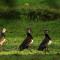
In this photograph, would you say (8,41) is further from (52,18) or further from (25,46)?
(52,18)

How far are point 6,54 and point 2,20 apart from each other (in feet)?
24.0

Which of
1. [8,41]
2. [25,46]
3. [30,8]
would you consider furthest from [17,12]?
[25,46]

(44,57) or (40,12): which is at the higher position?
(40,12)

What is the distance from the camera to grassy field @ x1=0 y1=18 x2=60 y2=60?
21.7m

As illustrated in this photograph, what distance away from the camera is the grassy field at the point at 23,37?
2172 centimetres

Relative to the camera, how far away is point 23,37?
26.1 meters

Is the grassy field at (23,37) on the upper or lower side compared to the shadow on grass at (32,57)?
upper

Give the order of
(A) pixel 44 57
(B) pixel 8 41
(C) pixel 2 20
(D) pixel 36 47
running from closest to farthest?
(A) pixel 44 57
(D) pixel 36 47
(B) pixel 8 41
(C) pixel 2 20

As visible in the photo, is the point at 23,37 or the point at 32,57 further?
the point at 23,37

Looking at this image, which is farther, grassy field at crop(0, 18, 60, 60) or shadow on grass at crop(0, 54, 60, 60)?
grassy field at crop(0, 18, 60, 60)

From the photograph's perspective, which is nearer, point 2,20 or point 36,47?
point 36,47

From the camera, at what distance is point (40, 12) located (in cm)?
2991

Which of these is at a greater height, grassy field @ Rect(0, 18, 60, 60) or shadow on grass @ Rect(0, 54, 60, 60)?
grassy field @ Rect(0, 18, 60, 60)

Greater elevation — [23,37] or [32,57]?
[23,37]
